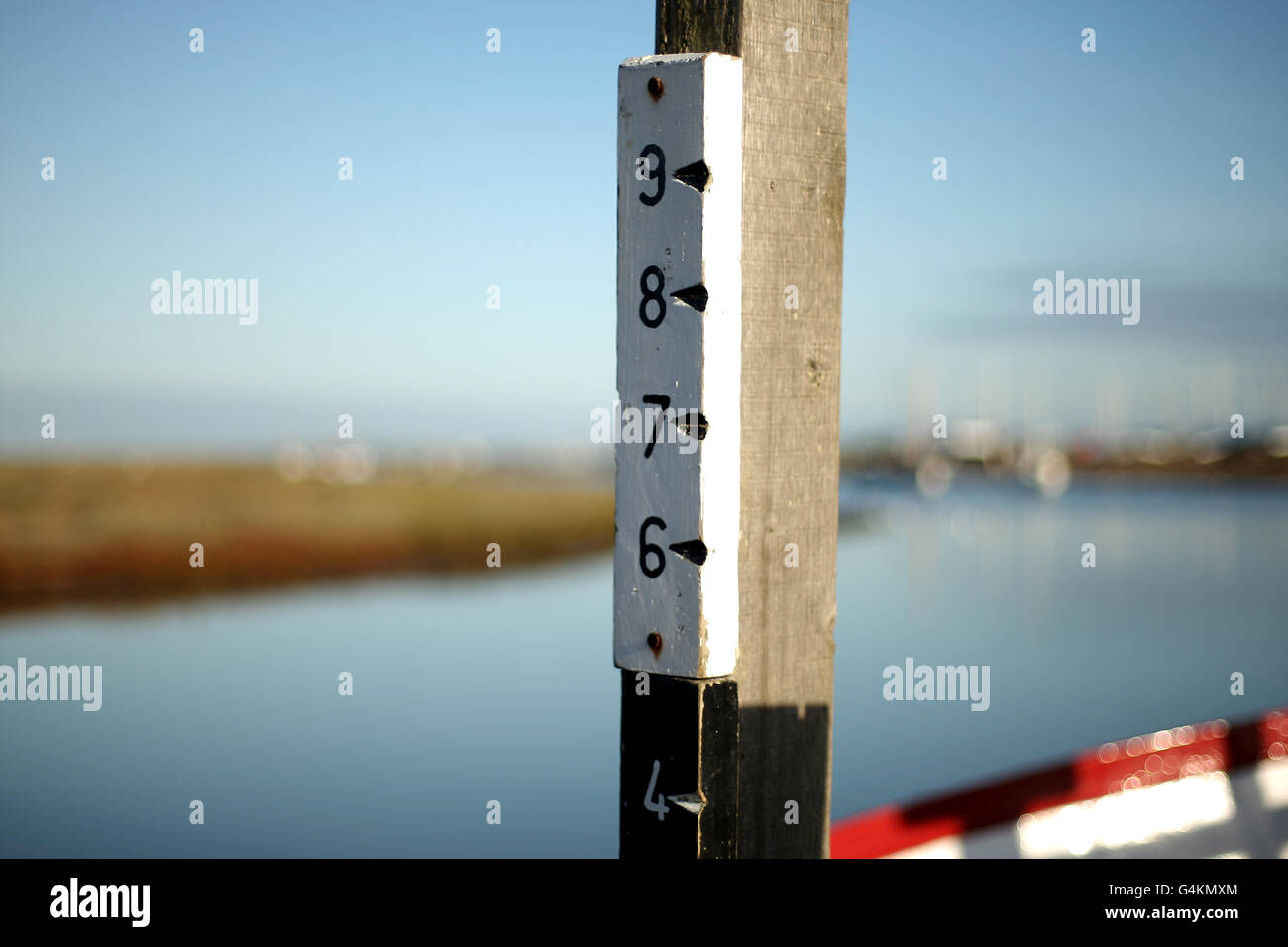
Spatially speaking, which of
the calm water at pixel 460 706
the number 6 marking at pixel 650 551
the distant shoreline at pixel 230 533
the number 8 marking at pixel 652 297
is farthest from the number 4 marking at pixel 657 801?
the distant shoreline at pixel 230 533

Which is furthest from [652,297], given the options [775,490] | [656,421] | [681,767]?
[681,767]

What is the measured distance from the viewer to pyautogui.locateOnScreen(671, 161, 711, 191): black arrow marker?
2139 millimetres

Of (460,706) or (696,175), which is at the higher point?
(696,175)

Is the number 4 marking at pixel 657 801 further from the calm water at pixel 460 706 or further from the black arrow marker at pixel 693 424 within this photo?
the calm water at pixel 460 706

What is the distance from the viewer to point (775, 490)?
228 cm

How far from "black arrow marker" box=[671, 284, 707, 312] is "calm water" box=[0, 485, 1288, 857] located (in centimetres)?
1072

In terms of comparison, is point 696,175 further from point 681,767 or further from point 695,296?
point 681,767

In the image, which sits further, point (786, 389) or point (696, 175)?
point (786, 389)

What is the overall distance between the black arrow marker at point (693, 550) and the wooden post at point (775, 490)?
133mm

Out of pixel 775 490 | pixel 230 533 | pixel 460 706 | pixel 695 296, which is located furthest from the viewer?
pixel 230 533

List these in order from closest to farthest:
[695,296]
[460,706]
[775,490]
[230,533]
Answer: [695,296] → [775,490] → [460,706] → [230,533]

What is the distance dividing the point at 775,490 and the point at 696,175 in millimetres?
664

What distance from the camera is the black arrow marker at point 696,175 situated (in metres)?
2.14
